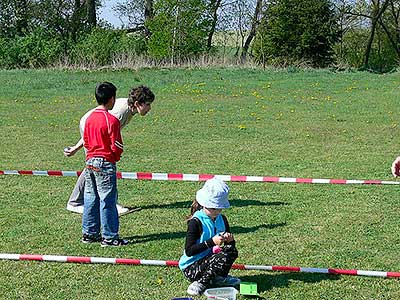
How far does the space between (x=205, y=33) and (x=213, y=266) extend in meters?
30.4

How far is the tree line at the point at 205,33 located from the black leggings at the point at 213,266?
24801mm

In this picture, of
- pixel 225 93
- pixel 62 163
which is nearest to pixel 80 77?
pixel 225 93

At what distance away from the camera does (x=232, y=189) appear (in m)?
8.81

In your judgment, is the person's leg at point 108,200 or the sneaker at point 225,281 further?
the person's leg at point 108,200

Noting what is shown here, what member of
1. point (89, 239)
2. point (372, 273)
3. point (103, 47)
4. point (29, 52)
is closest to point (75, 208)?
point (89, 239)

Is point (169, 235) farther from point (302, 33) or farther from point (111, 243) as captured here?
point (302, 33)

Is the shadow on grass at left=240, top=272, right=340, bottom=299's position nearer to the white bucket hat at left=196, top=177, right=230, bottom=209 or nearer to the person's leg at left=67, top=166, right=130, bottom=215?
the white bucket hat at left=196, top=177, right=230, bottom=209

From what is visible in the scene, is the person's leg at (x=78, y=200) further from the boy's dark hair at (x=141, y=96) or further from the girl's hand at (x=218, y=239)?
the girl's hand at (x=218, y=239)

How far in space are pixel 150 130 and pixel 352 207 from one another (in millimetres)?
7441

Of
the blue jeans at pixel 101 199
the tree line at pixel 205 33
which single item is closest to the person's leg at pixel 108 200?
the blue jeans at pixel 101 199

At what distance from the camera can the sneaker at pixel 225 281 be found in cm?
512

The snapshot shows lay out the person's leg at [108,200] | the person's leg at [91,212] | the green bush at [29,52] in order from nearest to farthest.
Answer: the person's leg at [108,200] < the person's leg at [91,212] < the green bush at [29,52]

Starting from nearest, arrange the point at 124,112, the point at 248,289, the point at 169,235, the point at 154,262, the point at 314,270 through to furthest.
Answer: the point at 248,289 < the point at 314,270 < the point at 154,262 < the point at 169,235 < the point at 124,112

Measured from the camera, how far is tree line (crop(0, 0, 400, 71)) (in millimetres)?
31938
